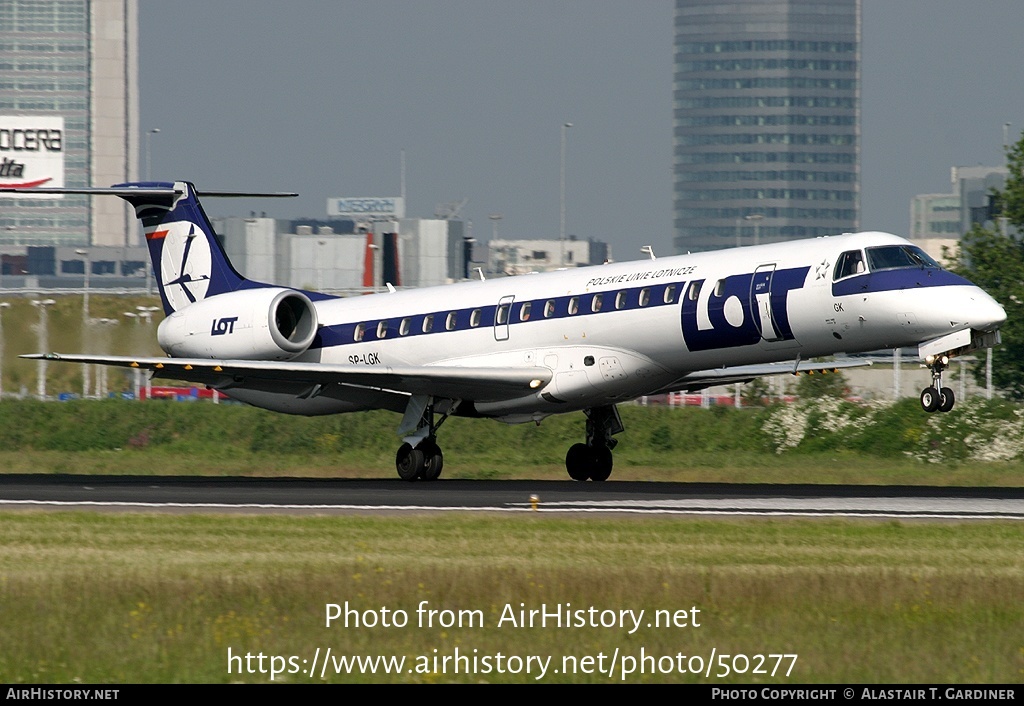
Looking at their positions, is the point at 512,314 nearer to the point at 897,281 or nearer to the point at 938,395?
the point at 897,281

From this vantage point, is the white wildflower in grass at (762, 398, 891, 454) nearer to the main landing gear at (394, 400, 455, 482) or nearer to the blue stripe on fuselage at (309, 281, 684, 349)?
the blue stripe on fuselage at (309, 281, 684, 349)

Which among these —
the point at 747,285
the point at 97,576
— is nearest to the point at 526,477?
the point at 747,285

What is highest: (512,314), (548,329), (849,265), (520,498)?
(849,265)

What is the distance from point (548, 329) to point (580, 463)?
11.9 ft

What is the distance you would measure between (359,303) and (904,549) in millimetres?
17414

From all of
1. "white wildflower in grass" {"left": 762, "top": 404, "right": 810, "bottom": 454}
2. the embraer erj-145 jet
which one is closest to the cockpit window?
the embraer erj-145 jet

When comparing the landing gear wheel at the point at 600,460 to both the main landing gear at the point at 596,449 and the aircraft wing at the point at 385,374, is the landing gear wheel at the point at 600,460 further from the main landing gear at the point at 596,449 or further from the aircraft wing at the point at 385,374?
the aircraft wing at the point at 385,374

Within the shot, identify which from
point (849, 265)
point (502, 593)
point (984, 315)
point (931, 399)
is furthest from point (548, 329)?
point (502, 593)

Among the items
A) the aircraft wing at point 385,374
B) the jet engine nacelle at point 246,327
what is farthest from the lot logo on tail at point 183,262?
the aircraft wing at point 385,374

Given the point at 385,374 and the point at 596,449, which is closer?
the point at 385,374

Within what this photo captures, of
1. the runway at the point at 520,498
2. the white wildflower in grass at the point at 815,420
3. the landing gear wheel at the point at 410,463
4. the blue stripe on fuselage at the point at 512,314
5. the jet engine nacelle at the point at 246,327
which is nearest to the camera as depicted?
the runway at the point at 520,498

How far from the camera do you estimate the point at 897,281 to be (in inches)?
939

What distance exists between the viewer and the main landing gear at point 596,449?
29750 millimetres

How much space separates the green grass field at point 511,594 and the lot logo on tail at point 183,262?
14.8 metres
